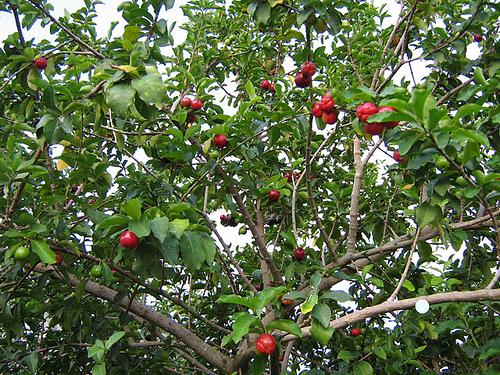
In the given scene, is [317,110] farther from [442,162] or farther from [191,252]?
[191,252]

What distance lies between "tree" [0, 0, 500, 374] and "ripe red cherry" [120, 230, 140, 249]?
0.04 meters

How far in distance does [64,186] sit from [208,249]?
1121 mm

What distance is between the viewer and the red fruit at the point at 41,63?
2.47 m

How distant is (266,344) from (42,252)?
0.91 m

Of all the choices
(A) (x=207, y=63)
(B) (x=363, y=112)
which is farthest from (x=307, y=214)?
(B) (x=363, y=112)

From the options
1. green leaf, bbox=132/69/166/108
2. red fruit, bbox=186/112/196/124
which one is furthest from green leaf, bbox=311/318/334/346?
red fruit, bbox=186/112/196/124

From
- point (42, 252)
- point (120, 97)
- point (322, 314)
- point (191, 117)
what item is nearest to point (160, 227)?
point (120, 97)

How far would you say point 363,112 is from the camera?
1835 mm

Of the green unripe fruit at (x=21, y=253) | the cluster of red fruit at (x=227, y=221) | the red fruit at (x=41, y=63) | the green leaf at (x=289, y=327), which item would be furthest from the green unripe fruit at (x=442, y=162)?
the cluster of red fruit at (x=227, y=221)

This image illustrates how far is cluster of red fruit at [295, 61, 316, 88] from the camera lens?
2549mm

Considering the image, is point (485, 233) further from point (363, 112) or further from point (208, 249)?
point (208, 249)

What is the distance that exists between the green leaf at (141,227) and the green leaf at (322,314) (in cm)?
71

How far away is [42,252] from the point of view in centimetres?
188

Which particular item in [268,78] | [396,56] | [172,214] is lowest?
[172,214]
